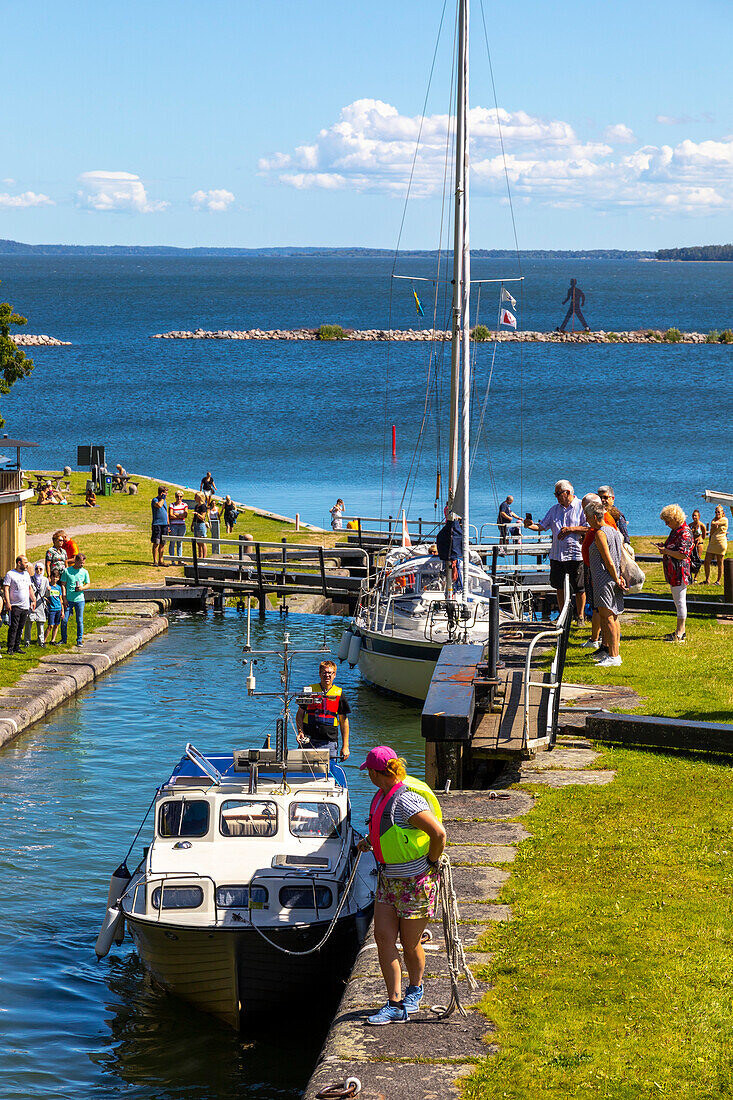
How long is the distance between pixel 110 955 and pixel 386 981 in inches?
242

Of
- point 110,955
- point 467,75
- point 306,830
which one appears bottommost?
point 110,955

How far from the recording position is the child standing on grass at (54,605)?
23344 mm

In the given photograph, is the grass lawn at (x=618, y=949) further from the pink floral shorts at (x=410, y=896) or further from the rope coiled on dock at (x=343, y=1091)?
the pink floral shorts at (x=410, y=896)

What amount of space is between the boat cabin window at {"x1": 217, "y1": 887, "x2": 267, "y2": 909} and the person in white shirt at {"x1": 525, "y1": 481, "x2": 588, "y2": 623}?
7807 millimetres

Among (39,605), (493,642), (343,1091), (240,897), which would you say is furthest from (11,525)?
(343,1091)

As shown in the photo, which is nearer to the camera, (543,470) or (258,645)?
(258,645)

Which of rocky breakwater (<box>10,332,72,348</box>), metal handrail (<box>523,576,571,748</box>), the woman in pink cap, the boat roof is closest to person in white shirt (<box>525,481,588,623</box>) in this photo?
metal handrail (<box>523,576,571,748</box>)

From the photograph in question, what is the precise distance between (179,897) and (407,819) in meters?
4.30

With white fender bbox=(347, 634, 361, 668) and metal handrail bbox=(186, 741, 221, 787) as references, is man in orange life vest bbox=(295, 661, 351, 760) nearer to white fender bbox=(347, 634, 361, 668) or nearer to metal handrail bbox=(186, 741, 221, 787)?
metal handrail bbox=(186, 741, 221, 787)

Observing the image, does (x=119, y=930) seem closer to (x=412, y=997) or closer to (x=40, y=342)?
(x=412, y=997)

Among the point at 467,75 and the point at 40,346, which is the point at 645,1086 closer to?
the point at 467,75

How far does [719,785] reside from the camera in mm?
12414

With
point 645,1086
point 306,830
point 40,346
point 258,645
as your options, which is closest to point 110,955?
point 306,830

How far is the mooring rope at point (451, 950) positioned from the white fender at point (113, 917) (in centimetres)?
448
